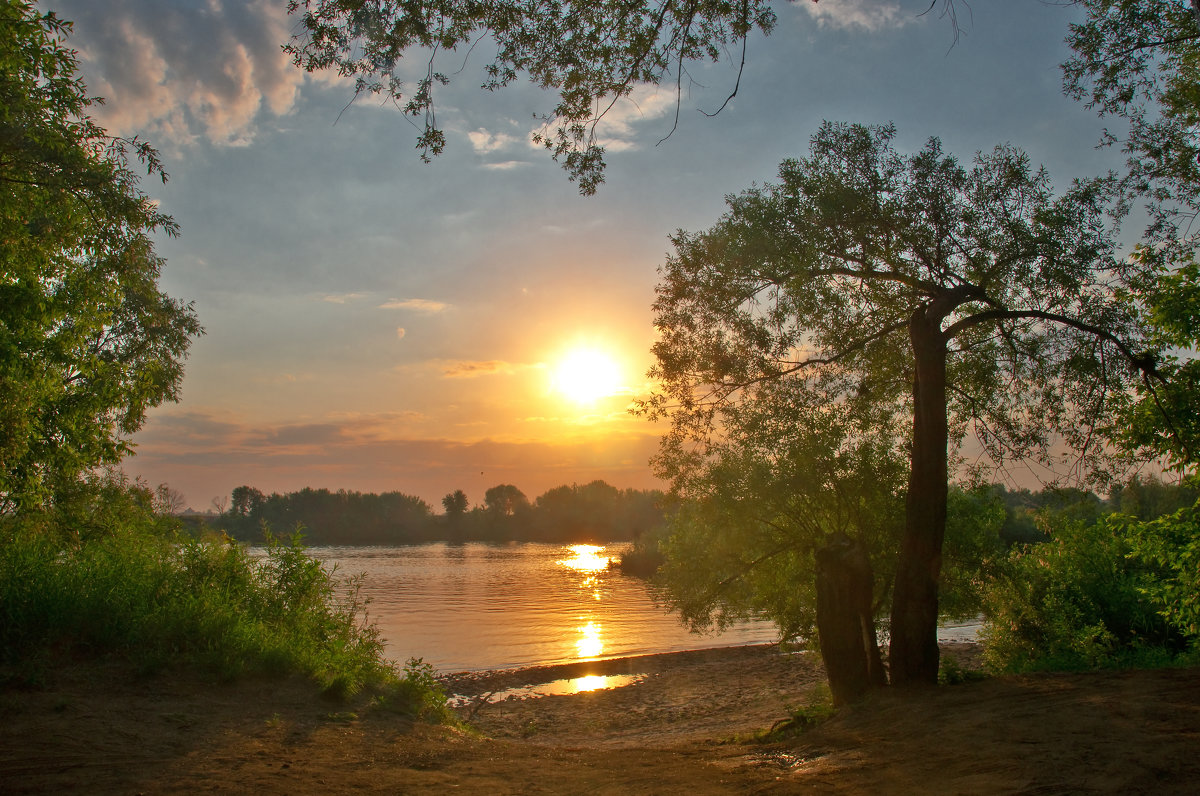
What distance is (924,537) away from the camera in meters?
9.63

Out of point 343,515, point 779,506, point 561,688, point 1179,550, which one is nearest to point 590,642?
point 561,688

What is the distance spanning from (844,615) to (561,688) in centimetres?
1474

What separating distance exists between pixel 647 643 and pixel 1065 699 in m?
24.6

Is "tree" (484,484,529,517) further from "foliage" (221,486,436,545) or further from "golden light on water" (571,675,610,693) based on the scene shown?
"golden light on water" (571,675,610,693)

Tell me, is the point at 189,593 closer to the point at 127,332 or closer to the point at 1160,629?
the point at 127,332

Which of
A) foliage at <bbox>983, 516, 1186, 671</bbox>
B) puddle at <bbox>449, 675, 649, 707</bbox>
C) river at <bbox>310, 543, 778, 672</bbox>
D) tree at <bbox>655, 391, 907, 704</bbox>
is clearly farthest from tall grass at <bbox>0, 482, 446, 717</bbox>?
foliage at <bbox>983, 516, 1186, 671</bbox>

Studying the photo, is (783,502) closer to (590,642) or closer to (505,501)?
(590,642)

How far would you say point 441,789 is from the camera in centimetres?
588

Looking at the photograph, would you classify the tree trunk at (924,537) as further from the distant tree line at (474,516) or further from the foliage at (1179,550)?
the distant tree line at (474,516)

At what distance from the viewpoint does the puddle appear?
810 inches

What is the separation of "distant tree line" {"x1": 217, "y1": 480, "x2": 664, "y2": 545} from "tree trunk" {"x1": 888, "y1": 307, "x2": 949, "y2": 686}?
4953 inches

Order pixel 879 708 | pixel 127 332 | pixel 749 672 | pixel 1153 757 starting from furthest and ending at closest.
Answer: pixel 749 672, pixel 127 332, pixel 879 708, pixel 1153 757

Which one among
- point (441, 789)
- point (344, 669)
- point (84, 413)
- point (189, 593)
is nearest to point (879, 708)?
point (441, 789)

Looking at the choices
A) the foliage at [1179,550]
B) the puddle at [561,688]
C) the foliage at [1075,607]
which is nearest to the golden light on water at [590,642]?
the puddle at [561,688]
